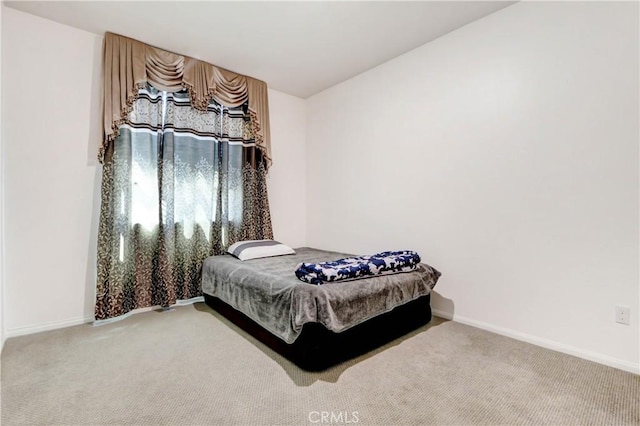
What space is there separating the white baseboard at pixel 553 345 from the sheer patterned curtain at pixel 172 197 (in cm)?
235

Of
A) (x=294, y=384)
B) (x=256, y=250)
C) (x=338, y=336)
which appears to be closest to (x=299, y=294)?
(x=338, y=336)

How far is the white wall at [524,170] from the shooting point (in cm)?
193

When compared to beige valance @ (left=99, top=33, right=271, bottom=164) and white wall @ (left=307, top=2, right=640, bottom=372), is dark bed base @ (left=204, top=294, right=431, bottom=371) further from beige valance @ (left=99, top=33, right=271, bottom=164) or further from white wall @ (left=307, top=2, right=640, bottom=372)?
beige valance @ (left=99, top=33, right=271, bottom=164)

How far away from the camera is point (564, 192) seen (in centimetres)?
212

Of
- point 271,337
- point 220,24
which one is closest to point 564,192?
point 271,337

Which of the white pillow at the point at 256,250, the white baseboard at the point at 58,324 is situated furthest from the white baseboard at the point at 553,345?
the white baseboard at the point at 58,324

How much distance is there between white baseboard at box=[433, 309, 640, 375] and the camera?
1.89 meters

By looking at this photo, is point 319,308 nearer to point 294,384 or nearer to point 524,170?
point 294,384

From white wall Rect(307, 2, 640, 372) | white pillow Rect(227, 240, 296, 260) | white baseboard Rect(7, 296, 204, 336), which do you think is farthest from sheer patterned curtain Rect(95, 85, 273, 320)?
white wall Rect(307, 2, 640, 372)

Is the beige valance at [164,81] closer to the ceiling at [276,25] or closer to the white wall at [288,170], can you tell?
the ceiling at [276,25]

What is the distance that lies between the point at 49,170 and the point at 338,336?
269 cm

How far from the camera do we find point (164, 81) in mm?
2959
